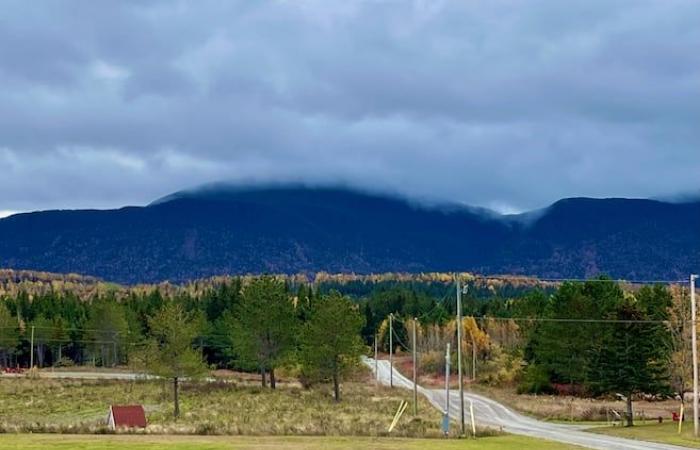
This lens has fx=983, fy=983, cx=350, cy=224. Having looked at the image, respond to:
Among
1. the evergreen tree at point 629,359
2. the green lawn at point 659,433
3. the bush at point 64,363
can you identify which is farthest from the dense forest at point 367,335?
the green lawn at point 659,433

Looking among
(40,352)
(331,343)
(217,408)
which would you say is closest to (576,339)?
(331,343)

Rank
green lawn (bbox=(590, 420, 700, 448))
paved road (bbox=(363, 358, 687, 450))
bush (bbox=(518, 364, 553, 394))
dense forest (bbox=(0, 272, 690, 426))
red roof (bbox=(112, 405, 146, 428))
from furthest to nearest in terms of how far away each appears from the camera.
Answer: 1. bush (bbox=(518, 364, 553, 394))
2. dense forest (bbox=(0, 272, 690, 426))
3. red roof (bbox=(112, 405, 146, 428))
4. green lawn (bbox=(590, 420, 700, 448))
5. paved road (bbox=(363, 358, 687, 450))

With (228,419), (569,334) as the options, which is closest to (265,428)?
(228,419)

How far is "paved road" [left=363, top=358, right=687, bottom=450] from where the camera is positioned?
5007 cm

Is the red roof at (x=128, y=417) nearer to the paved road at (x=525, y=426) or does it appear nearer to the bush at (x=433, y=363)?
the paved road at (x=525, y=426)

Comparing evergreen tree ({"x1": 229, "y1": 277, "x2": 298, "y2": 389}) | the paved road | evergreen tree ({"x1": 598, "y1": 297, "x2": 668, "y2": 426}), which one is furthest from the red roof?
evergreen tree ({"x1": 229, "y1": 277, "x2": 298, "y2": 389})

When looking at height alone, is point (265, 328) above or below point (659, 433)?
above

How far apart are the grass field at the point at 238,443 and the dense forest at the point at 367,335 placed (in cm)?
997

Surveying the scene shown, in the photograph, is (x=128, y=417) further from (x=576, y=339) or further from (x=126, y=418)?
(x=576, y=339)

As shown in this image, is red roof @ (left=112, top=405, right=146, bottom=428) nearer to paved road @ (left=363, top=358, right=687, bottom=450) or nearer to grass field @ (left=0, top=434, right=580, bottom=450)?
grass field @ (left=0, top=434, right=580, bottom=450)

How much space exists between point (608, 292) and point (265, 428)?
63353mm

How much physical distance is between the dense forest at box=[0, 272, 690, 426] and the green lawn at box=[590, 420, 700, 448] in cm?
294

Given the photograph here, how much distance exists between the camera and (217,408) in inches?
2977

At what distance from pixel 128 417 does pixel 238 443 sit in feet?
48.5
